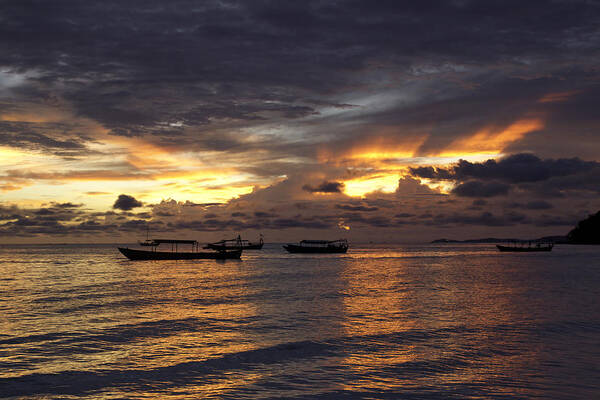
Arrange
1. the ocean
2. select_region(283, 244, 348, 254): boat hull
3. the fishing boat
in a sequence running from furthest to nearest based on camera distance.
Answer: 1. select_region(283, 244, 348, 254): boat hull
2. the fishing boat
3. the ocean

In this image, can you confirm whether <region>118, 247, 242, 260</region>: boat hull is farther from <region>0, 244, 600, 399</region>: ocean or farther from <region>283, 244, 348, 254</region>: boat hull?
<region>0, 244, 600, 399</region>: ocean

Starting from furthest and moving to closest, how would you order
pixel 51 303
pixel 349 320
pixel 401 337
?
pixel 51 303
pixel 349 320
pixel 401 337

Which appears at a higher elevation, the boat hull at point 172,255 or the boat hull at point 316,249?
the boat hull at point 172,255

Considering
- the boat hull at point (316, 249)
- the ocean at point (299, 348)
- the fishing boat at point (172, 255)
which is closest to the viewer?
the ocean at point (299, 348)

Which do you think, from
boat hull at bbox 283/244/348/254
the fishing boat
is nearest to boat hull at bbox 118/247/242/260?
the fishing boat

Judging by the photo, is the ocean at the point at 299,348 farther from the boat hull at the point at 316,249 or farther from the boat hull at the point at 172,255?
the boat hull at the point at 316,249

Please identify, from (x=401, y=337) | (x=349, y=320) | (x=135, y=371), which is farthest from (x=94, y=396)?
(x=349, y=320)

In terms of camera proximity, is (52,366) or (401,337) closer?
(52,366)

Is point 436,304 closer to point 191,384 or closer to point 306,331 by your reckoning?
point 306,331

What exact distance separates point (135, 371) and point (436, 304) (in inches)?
1076

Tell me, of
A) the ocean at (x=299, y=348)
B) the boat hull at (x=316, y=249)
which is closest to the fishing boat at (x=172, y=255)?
Result: the boat hull at (x=316, y=249)

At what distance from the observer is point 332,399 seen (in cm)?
1500

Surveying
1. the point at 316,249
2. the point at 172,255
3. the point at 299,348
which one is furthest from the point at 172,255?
the point at 299,348

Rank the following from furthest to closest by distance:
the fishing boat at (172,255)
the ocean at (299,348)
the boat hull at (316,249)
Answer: the boat hull at (316,249) < the fishing boat at (172,255) < the ocean at (299,348)
